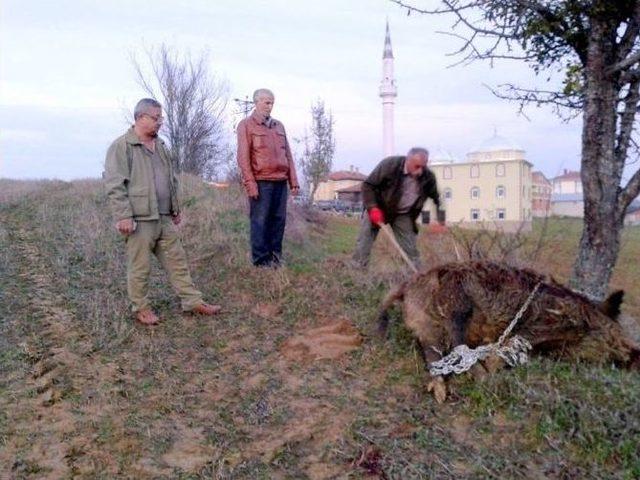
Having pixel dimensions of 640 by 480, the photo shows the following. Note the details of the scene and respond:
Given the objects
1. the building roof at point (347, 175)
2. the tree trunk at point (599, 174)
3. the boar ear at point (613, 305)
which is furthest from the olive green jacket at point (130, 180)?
the building roof at point (347, 175)

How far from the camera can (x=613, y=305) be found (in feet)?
14.2

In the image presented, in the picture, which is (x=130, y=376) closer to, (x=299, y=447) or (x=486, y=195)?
(x=299, y=447)

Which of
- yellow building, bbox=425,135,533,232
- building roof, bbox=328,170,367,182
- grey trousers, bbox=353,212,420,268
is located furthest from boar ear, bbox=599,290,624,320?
building roof, bbox=328,170,367,182

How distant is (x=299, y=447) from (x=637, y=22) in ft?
16.3

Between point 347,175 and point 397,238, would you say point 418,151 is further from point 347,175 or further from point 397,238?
point 347,175

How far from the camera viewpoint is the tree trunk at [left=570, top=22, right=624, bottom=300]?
19.3ft

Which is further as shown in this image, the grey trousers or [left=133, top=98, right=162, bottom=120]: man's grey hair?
the grey trousers

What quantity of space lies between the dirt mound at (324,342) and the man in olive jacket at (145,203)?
111cm

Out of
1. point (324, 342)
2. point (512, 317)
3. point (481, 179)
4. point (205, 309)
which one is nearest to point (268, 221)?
point (205, 309)

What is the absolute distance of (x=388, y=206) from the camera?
658cm

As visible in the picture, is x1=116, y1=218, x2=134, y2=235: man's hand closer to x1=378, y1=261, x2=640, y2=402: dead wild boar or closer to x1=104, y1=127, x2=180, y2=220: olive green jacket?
x1=104, y1=127, x2=180, y2=220: olive green jacket

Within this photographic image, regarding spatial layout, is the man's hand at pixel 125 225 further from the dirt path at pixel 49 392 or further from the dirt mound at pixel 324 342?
the dirt mound at pixel 324 342

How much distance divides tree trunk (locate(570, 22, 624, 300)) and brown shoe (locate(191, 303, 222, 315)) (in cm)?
345

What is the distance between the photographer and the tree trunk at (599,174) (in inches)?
232
